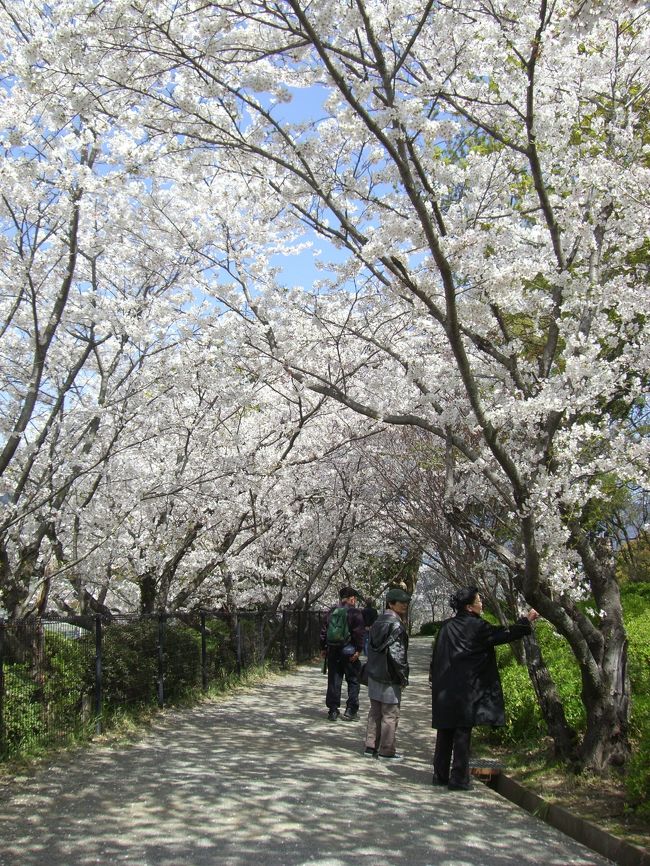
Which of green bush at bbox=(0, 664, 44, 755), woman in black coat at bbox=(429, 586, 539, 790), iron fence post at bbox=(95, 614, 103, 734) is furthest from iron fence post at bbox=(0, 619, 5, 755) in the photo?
woman in black coat at bbox=(429, 586, 539, 790)

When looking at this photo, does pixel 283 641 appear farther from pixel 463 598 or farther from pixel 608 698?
pixel 608 698

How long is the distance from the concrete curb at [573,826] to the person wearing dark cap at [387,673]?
112 cm

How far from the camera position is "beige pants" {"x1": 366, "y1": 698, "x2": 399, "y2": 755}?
7.84 meters

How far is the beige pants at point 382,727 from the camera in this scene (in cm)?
784

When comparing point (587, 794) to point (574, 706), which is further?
point (574, 706)

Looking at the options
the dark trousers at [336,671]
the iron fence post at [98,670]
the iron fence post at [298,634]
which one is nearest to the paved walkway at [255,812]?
the iron fence post at [98,670]

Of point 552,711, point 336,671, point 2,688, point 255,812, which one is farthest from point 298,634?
point 255,812

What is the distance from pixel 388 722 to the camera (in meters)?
7.88

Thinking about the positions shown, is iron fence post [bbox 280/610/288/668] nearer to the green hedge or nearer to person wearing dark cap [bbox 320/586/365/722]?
the green hedge

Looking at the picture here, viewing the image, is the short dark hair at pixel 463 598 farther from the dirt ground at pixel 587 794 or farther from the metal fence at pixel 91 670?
the metal fence at pixel 91 670

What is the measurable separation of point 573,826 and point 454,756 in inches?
52.1

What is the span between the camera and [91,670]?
9.09 m

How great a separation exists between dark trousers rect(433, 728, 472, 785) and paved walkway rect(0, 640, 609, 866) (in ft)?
0.56

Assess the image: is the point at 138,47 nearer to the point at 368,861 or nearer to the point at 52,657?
the point at 368,861
